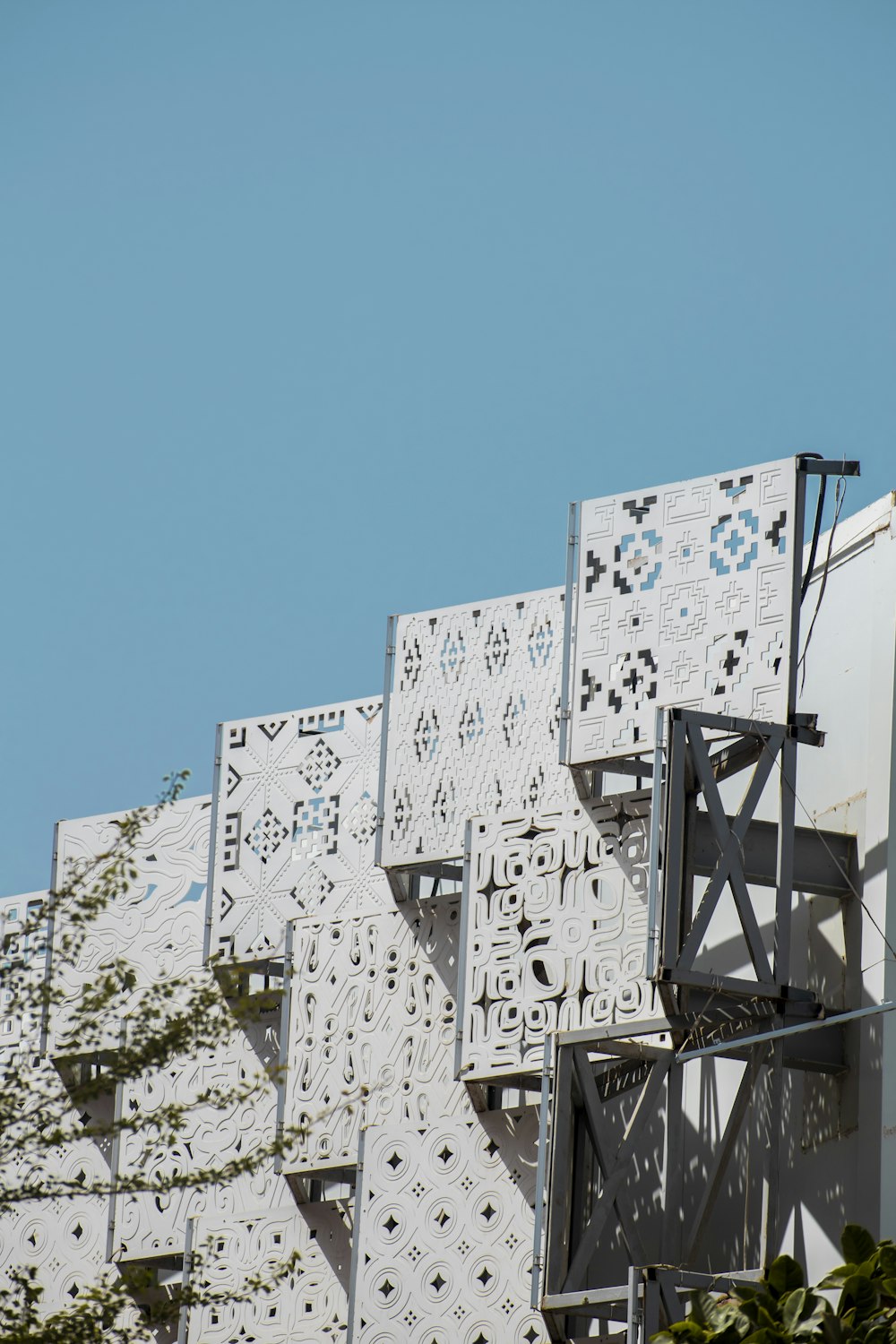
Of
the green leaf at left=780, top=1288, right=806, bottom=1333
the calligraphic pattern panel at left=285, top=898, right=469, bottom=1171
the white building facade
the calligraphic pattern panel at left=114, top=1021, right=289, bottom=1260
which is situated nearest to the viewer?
the green leaf at left=780, top=1288, right=806, bottom=1333

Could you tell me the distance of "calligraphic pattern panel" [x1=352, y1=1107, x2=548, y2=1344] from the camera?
1669 centimetres

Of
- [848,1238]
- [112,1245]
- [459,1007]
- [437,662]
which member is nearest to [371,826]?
[437,662]

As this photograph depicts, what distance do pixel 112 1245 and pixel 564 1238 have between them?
8.06m

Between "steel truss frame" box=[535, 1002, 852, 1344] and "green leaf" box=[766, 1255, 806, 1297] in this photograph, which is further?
"steel truss frame" box=[535, 1002, 852, 1344]

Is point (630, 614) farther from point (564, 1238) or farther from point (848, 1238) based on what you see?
point (848, 1238)

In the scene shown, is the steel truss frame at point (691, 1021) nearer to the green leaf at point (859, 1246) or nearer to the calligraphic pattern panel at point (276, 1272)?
the green leaf at point (859, 1246)

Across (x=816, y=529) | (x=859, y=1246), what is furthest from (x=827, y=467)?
(x=859, y=1246)

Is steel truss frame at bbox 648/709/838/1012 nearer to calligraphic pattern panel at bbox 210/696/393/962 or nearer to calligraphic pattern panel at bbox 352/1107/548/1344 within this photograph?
calligraphic pattern panel at bbox 352/1107/548/1344

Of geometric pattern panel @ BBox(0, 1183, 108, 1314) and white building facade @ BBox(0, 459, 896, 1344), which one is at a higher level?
white building facade @ BBox(0, 459, 896, 1344)

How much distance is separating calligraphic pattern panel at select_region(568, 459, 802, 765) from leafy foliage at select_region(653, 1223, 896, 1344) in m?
4.29

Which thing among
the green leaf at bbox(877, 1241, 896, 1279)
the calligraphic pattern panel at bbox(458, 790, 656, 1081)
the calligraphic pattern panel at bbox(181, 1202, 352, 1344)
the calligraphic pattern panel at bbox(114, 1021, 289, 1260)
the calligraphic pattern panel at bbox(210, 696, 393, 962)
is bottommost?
the calligraphic pattern panel at bbox(181, 1202, 352, 1344)

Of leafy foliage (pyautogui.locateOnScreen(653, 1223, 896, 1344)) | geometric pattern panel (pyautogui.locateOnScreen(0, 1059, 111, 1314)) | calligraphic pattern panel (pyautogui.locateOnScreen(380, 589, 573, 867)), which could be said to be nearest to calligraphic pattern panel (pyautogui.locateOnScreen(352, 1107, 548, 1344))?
calligraphic pattern panel (pyautogui.locateOnScreen(380, 589, 573, 867))

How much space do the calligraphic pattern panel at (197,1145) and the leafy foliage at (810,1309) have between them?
8.82m

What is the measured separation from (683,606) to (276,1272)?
23.2 ft
